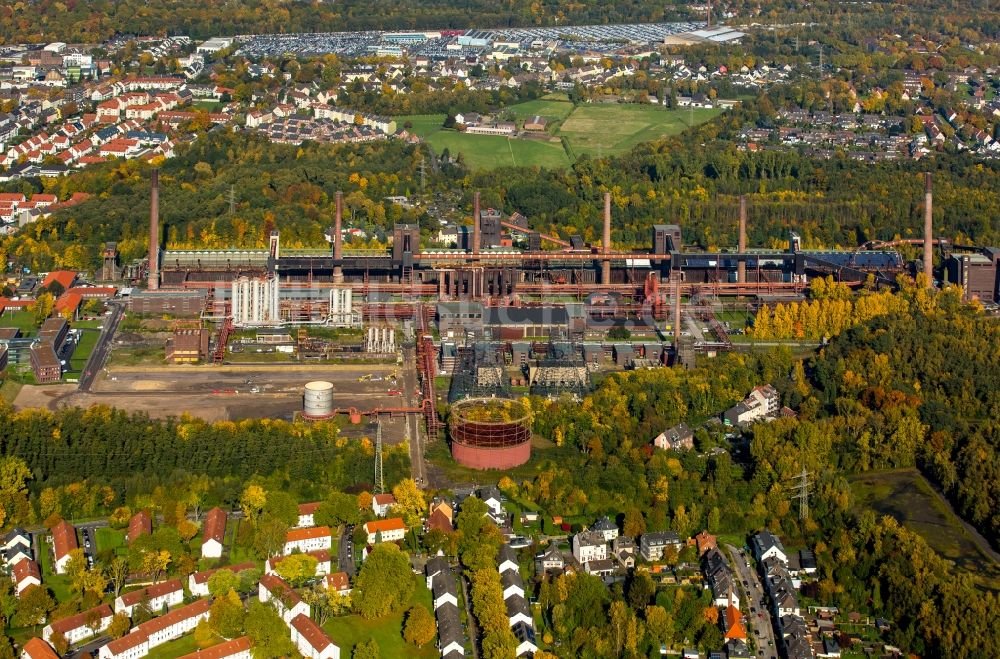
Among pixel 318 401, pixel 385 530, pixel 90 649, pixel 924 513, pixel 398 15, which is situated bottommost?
pixel 924 513

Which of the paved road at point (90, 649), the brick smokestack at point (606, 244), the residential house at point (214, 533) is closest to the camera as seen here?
the paved road at point (90, 649)

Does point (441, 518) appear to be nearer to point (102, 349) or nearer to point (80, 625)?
point (80, 625)

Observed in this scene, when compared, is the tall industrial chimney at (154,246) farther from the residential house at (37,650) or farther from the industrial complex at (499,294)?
the residential house at (37,650)

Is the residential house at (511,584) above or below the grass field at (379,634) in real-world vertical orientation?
above

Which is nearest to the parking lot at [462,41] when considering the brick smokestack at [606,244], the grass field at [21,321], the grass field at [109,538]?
the brick smokestack at [606,244]

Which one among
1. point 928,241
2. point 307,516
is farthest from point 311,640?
point 928,241

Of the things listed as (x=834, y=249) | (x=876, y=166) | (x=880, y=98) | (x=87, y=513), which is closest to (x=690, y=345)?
(x=834, y=249)

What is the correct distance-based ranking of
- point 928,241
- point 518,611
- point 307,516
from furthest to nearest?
point 928,241, point 307,516, point 518,611
